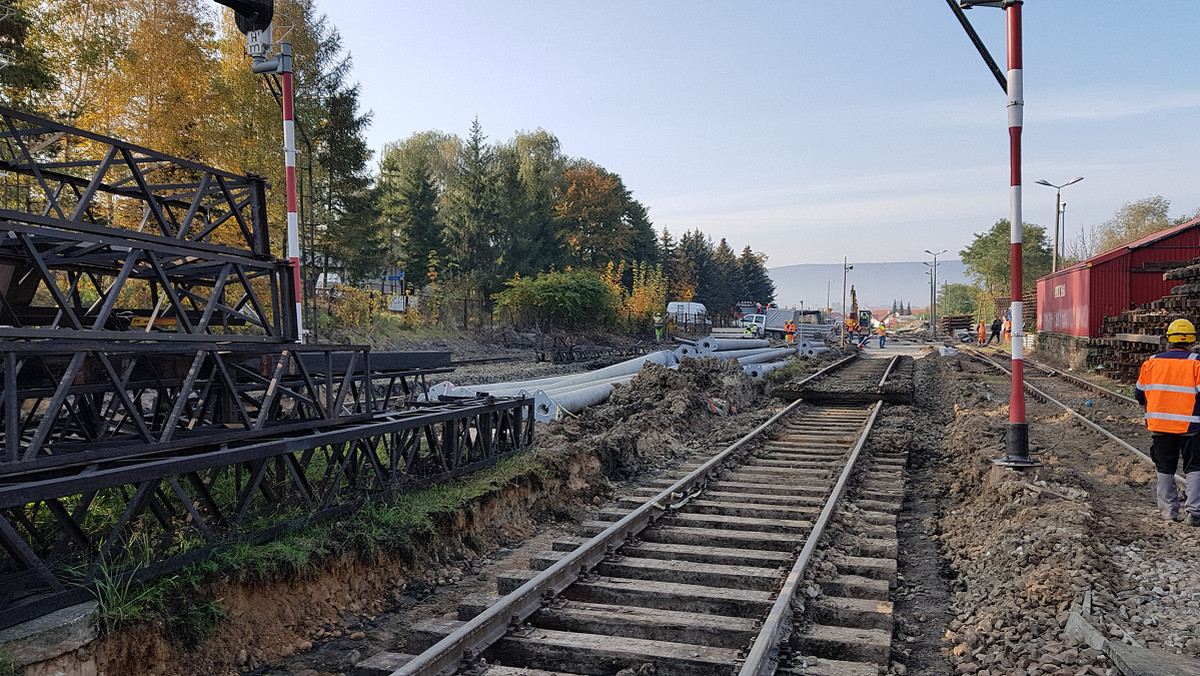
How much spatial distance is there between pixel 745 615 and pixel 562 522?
3.83m

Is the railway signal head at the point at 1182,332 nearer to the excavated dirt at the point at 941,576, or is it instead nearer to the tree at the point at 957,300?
the excavated dirt at the point at 941,576

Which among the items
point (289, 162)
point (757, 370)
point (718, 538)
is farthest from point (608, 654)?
point (757, 370)

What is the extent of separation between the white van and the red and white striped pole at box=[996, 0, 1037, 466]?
51.5 meters

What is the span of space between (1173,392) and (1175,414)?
8.4 inches

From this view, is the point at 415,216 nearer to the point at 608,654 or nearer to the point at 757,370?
the point at 757,370

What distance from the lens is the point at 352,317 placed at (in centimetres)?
2844

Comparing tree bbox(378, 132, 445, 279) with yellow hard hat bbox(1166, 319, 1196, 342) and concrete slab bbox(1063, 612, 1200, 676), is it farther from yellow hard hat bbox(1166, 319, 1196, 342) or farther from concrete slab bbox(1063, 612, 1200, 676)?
concrete slab bbox(1063, 612, 1200, 676)

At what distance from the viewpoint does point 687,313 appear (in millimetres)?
63562

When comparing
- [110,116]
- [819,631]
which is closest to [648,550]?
[819,631]

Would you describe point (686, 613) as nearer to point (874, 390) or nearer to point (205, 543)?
point (205, 543)

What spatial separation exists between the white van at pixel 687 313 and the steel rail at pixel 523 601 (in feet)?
176

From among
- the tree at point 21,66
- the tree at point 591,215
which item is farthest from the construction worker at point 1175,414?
the tree at point 591,215

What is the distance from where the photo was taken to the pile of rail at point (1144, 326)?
716 inches

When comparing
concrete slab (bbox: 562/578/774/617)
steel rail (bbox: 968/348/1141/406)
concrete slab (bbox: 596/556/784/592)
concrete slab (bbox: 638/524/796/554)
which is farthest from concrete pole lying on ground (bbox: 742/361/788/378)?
concrete slab (bbox: 562/578/774/617)
